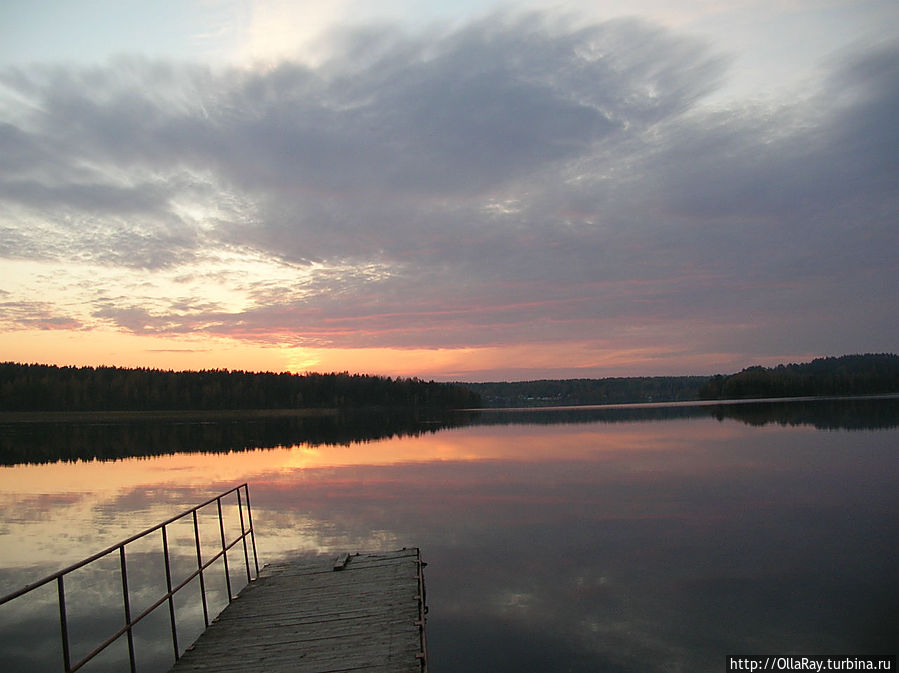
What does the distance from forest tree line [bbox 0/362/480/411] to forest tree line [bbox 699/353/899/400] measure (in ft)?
223

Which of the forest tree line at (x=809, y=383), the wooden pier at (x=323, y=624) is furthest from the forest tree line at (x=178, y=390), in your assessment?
the wooden pier at (x=323, y=624)

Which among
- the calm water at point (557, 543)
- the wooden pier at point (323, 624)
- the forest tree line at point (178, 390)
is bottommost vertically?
the calm water at point (557, 543)

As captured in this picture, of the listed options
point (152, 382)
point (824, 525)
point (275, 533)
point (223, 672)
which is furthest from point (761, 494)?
point (152, 382)

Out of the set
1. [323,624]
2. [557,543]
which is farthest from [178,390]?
[323,624]

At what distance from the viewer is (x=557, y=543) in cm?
1403

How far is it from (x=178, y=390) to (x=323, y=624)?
117 metres

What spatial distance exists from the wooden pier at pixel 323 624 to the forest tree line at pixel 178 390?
111025 mm

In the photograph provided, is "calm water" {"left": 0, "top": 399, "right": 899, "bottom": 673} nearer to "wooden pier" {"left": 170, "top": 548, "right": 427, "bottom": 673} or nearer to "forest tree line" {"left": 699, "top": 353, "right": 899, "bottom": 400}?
"wooden pier" {"left": 170, "top": 548, "right": 427, "bottom": 673}

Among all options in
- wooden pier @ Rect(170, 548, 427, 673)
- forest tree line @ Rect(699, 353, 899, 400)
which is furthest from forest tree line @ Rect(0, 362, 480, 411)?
wooden pier @ Rect(170, 548, 427, 673)

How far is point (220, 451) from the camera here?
131 feet

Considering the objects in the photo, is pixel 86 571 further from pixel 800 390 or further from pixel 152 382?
pixel 800 390

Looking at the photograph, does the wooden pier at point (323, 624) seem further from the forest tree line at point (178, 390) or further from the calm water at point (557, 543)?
the forest tree line at point (178, 390)

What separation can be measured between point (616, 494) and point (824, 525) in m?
6.31

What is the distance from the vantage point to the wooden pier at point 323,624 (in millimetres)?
6824
